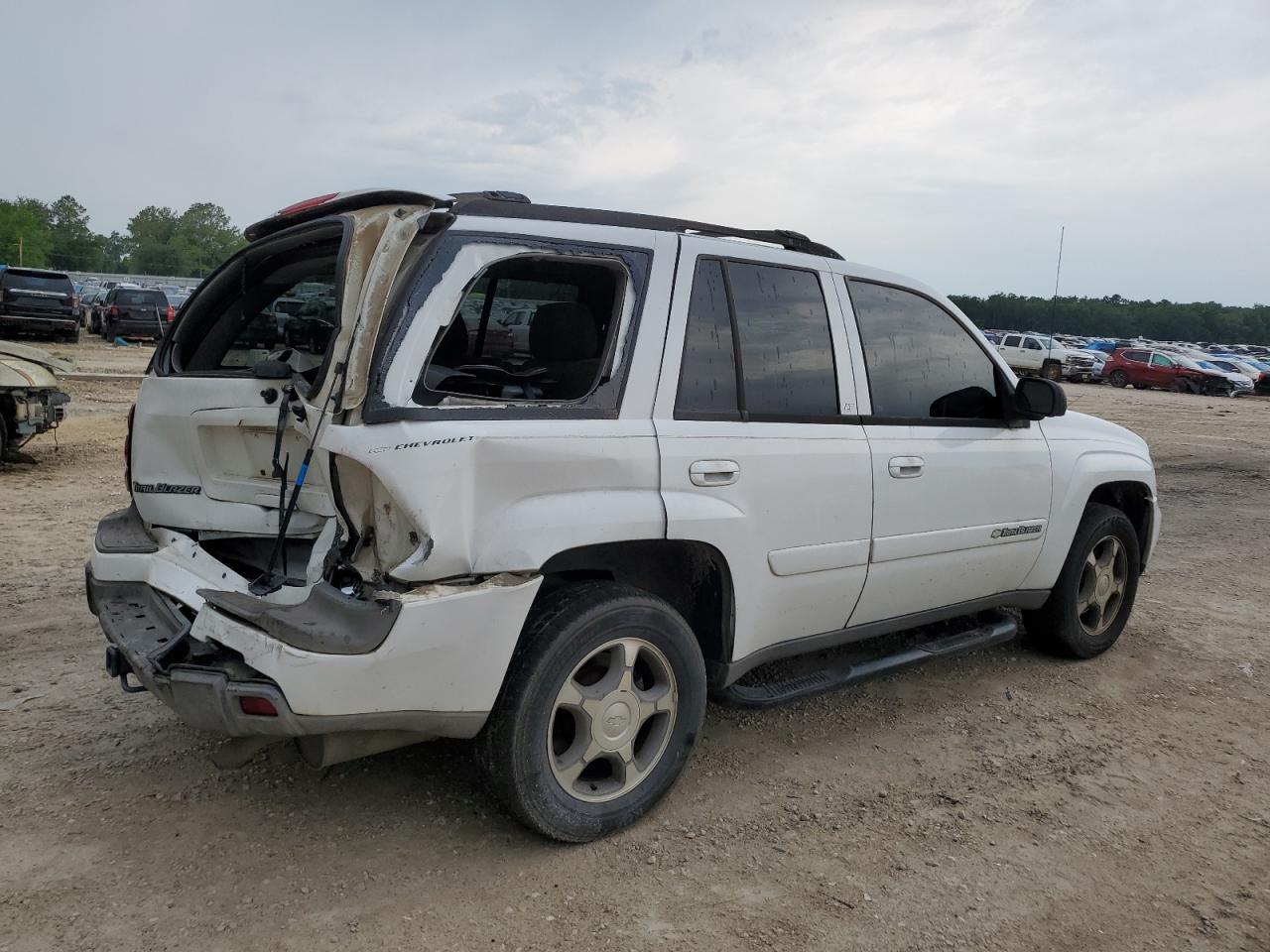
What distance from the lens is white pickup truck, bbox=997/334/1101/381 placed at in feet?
118

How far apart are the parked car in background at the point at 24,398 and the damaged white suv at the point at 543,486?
6.33m

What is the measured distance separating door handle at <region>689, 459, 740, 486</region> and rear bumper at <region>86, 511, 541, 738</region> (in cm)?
69

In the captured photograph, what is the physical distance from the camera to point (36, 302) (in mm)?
23375

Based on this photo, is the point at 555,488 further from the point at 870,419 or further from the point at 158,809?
the point at 158,809

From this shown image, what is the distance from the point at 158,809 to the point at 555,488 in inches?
68.4

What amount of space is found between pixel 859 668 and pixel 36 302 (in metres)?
24.6

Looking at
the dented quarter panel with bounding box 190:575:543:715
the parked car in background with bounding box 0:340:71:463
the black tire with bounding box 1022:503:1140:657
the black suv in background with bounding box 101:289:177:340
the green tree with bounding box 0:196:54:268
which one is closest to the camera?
the dented quarter panel with bounding box 190:575:543:715

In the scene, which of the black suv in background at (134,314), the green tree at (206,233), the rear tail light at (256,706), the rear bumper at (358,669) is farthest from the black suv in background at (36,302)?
the green tree at (206,233)

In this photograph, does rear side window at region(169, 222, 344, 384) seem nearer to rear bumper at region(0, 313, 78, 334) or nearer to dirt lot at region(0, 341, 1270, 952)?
dirt lot at region(0, 341, 1270, 952)

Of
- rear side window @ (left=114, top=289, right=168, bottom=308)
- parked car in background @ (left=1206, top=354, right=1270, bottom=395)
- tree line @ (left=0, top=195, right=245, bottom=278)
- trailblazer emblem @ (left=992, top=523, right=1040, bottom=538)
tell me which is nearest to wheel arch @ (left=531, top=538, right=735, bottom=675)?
trailblazer emblem @ (left=992, top=523, right=1040, bottom=538)

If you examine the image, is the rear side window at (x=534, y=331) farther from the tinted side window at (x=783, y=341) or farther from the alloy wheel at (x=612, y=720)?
the alloy wheel at (x=612, y=720)

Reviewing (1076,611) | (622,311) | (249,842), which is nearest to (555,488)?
(622,311)

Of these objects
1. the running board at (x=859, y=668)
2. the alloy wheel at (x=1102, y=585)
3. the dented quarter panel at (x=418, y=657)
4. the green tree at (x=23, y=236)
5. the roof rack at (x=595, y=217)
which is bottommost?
the running board at (x=859, y=668)

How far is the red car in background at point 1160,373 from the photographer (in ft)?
110
